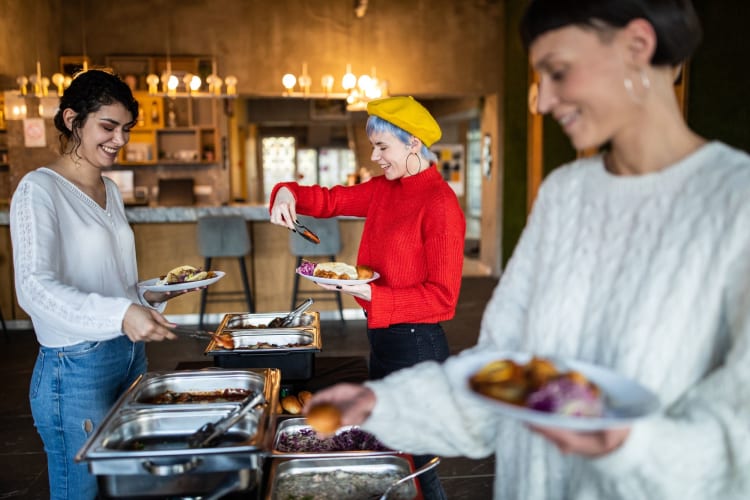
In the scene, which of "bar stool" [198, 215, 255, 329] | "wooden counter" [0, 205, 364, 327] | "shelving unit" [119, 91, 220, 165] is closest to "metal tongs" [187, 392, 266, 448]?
"bar stool" [198, 215, 255, 329]

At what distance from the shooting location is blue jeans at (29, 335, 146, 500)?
1.60 meters

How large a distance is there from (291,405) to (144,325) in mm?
523

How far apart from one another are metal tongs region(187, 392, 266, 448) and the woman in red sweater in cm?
56

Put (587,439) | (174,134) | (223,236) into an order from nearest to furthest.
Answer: (587,439), (223,236), (174,134)

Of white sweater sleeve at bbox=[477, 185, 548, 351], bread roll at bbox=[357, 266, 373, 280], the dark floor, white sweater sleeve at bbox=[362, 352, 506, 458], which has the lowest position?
the dark floor

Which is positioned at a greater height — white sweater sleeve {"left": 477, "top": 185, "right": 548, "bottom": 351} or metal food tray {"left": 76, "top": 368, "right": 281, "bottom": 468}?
white sweater sleeve {"left": 477, "top": 185, "right": 548, "bottom": 351}

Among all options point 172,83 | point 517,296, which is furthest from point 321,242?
point 517,296

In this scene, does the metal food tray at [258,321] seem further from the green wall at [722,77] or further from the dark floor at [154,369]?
the green wall at [722,77]

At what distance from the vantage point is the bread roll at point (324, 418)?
0.92 m

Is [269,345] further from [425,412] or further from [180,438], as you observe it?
[425,412]

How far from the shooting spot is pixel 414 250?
193 centimetres

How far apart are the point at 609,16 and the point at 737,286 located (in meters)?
0.40

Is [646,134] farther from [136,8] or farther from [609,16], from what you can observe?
[136,8]

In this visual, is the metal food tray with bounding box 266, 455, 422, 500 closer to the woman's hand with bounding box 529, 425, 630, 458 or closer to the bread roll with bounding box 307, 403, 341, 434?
the bread roll with bounding box 307, 403, 341, 434
